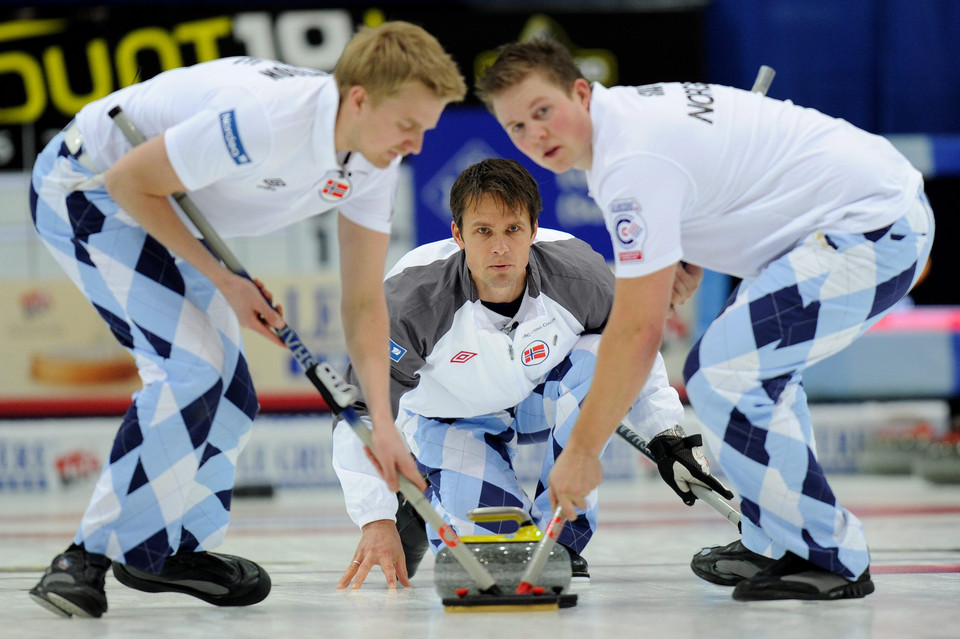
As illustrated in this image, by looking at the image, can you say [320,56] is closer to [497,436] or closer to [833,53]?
[833,53]

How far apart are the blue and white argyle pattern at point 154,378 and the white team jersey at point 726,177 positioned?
961 millimetres

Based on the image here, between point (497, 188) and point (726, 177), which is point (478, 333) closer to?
point (497, 188)

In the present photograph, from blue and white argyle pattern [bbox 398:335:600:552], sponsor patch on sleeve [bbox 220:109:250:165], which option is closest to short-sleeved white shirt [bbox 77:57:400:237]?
sponsor patch on sleeve [bbox 220:109:250:165]

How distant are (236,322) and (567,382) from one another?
1.05 meters

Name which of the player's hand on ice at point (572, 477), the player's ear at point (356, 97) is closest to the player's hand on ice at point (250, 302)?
the player's ear at point (356, 97)

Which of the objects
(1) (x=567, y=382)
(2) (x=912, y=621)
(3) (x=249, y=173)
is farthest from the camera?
(1) (x=567, y=382)

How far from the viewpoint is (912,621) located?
2203 millimetres

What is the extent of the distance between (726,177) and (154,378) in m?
1.36

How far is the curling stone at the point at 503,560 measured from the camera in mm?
2604

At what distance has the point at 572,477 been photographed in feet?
8.14

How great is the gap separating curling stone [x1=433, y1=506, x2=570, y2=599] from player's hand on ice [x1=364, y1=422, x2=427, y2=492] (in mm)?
177

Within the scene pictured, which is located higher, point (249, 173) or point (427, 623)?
point (249, 173)

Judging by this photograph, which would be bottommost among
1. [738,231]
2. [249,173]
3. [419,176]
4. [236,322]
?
[419,176]

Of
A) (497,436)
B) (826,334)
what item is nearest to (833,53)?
(497,436)
